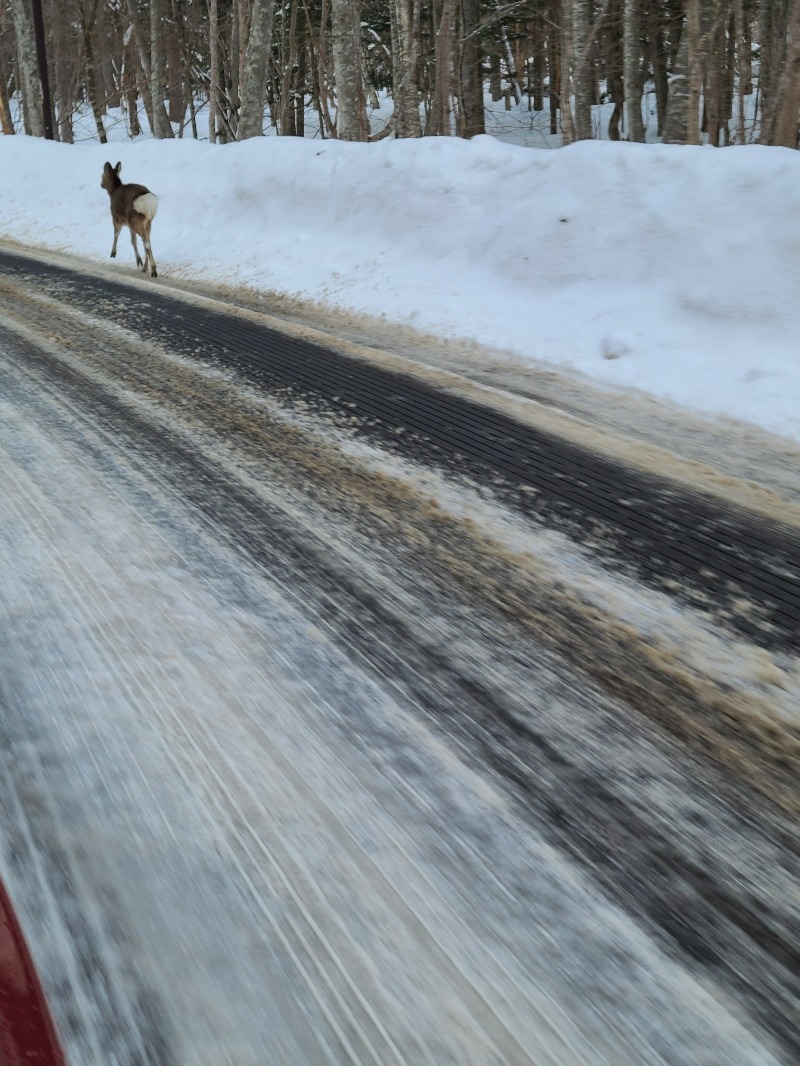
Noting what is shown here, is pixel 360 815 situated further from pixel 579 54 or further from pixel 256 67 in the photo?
pixel 579 54

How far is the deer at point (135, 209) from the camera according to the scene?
11.5 metres

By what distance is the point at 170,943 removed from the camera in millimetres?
1834

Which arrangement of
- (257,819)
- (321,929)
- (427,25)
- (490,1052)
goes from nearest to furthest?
(490,1052) < (321,929) < (257,819) < (427,25)

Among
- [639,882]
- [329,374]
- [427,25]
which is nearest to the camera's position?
[639,882]

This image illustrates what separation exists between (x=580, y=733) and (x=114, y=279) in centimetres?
920

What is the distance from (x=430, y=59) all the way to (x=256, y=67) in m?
17.7

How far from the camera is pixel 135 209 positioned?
1160 centimetres

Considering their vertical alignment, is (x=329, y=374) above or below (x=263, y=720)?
above

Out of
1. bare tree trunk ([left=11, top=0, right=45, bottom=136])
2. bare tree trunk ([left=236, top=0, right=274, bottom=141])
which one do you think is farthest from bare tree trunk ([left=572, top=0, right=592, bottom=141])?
bare tree trunk ([left=11, top=0, right=45, bottom=136])

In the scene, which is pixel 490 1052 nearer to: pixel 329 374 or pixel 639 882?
pixel 639 882

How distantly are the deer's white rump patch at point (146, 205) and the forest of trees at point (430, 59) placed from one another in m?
3.94

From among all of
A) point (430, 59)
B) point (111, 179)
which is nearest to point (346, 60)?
point (111, 179)

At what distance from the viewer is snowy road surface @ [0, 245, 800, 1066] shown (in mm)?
1697

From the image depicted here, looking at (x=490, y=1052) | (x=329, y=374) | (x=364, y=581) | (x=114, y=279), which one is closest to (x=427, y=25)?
(x=114, y=279)
